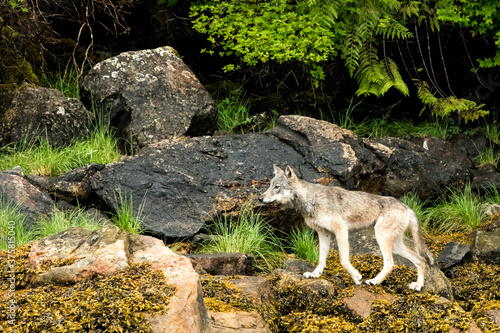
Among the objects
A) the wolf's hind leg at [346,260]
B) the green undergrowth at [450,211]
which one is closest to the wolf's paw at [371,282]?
the wolf's hind leg at [346,260]

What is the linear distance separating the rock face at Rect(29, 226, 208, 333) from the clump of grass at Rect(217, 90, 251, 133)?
5.94m

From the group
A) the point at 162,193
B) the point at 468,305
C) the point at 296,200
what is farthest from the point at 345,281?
the point at 162,193

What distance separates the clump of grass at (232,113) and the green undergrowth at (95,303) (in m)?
6.67

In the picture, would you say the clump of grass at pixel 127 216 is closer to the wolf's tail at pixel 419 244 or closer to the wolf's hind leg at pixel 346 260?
the wolf's hind leg at pixel 346 260

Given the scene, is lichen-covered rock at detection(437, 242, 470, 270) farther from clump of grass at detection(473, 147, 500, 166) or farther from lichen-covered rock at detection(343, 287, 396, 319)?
clump of grass at detection(473, 147, 500, 166)

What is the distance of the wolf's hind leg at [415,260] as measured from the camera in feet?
23.8

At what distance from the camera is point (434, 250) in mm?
9586

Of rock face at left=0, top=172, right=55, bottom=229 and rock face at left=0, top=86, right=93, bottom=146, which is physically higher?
rock face at left=0, top=86, right=93, bottom=146

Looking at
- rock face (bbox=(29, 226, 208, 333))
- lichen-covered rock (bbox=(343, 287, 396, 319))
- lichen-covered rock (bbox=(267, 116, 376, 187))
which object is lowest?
lichen-covered rock (bbox=(343, 287, 396, 319))

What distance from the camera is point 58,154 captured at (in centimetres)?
986

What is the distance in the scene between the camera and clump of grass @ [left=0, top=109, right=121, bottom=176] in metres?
9.64

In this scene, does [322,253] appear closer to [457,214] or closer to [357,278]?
[357,278]

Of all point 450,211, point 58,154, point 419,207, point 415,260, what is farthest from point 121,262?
point 450,211

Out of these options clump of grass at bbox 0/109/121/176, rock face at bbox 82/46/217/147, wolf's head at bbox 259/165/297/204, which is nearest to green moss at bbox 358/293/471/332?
wolf's head at bbox 259/165/297/204
